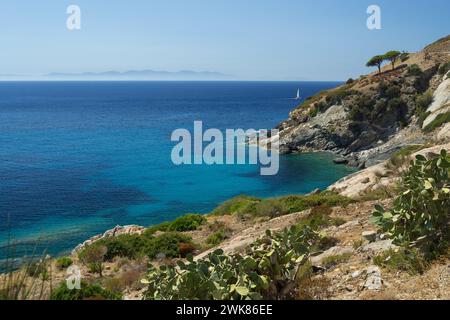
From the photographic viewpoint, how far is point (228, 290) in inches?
296

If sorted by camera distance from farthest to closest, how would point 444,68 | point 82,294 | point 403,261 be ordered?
1. point 444,68
2. point 82,294
3. point 403,261

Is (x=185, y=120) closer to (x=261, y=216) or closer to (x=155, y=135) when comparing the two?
(x=155, y=135)

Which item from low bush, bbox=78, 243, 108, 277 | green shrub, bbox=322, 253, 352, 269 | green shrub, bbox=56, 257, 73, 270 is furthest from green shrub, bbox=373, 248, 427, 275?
green shrub, bbox=56, 257, 73, 270

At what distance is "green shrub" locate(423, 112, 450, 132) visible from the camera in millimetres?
47100

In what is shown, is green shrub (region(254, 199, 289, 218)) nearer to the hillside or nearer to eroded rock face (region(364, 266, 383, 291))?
the hillside

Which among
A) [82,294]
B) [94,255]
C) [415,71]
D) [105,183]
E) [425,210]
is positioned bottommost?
[105,183]

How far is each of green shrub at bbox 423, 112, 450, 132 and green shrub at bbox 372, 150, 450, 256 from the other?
136 feet

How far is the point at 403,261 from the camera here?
888cm

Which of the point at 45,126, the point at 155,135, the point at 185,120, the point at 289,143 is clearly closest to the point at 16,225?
the point at 289,143

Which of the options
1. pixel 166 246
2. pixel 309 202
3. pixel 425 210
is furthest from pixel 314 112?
pixel 425 210

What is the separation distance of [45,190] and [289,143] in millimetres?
37771

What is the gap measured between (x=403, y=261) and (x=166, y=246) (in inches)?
496

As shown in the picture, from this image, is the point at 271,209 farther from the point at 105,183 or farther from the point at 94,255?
the point at 105,183

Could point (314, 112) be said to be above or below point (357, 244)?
above
